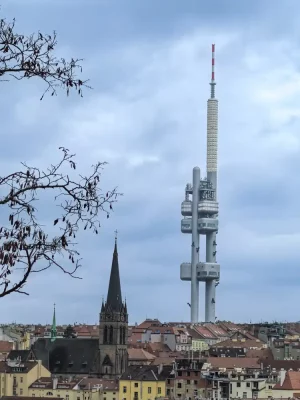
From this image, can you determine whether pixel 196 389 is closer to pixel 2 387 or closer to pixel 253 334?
pixel 2 387

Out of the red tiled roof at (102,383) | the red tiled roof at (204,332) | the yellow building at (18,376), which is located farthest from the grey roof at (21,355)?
the red tiled roof at (204,332)

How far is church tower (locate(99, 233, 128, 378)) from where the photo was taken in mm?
110500

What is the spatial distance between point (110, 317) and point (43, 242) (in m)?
101

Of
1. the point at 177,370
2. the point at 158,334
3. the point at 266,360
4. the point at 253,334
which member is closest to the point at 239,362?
the point at 266,360

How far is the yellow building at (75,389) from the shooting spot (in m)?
92.6

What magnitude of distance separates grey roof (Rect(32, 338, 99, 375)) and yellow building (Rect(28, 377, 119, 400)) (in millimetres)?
14485

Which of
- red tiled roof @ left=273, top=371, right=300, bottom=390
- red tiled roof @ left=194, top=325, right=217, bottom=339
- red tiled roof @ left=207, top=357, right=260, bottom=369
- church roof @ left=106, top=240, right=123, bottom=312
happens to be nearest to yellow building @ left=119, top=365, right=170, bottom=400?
red tiled roof @ left=207, top=357, right=260, bottom=369

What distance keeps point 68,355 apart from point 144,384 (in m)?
21.7

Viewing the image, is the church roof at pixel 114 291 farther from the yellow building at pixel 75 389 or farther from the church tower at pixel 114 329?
the yellow building at pixel 75 389

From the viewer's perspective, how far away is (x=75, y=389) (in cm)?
9312

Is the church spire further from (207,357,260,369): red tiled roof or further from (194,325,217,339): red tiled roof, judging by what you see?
(194,325,217,339): red tiled roof

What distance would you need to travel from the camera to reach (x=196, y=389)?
89.5 meters

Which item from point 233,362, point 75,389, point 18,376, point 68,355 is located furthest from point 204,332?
point 75,389

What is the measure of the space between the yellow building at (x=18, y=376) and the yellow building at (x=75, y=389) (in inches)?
37.8
